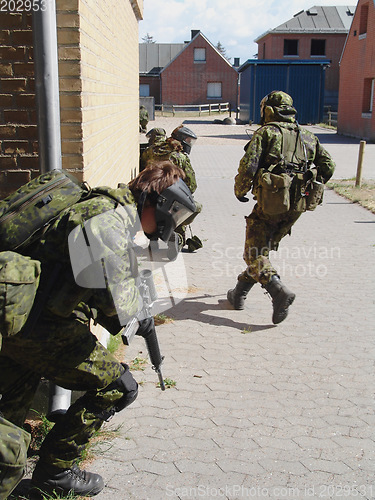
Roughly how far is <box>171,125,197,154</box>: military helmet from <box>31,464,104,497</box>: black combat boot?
5525 mm

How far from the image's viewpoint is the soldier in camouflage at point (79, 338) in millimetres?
2451

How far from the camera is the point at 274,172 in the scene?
5480 mm

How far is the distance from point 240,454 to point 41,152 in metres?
2.18

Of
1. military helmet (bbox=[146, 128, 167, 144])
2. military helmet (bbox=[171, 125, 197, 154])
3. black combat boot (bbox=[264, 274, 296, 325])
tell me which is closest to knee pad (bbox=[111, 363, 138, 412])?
black combat boot (bbox=[264, 274, 296, 325])

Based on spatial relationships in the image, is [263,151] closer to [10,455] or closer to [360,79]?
[10,455]

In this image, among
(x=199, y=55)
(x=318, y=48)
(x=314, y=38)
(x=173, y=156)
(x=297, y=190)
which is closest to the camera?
(x=297, y=190)

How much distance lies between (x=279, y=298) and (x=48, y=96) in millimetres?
2765

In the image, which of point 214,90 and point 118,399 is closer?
point 118,399

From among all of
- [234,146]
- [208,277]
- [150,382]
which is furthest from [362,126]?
[150,382]

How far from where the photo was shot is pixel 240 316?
226 inches

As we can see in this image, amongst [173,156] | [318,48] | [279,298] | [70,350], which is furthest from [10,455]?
[318,48]

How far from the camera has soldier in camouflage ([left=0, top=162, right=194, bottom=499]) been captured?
2.45 m

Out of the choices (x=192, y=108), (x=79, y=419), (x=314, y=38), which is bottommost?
(x=79, y=419)

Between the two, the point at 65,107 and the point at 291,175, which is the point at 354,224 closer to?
the point at 291,175
